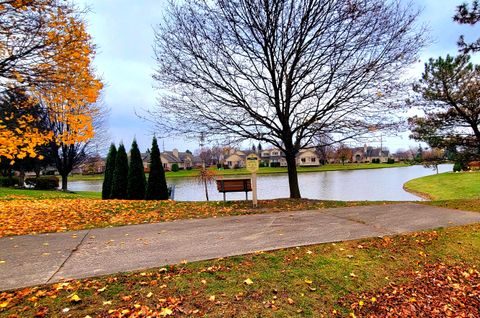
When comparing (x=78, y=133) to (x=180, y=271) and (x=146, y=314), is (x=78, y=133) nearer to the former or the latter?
(x=180, y=271)

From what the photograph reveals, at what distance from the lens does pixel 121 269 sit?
3.65 meters

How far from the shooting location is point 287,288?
3363 mm

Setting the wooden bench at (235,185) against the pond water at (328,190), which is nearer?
the wooden bench at (235,185)

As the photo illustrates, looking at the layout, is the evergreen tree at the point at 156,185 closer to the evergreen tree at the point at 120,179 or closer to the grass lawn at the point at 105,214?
the evergreen tree at the point at 120,179

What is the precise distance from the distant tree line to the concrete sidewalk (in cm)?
919

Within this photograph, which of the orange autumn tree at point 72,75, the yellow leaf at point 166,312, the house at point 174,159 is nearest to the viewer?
the yellow leaf at point 166,312

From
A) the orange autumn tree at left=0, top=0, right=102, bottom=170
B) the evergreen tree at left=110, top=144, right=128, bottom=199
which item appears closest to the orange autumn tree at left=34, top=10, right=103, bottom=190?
the orange autumn tree at left=0, top=0, right=102, bottom=170

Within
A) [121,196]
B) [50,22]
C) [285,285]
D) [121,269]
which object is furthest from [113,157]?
[285,285]

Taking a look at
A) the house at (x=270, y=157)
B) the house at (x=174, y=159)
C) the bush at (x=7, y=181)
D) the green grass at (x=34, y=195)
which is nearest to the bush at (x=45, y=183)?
the bush at (x=7, y=181)

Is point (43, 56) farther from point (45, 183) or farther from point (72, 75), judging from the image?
point (45, 183)

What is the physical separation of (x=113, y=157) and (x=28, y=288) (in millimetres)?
17074

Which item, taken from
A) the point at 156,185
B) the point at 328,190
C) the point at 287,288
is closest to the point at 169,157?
the point at 328,190

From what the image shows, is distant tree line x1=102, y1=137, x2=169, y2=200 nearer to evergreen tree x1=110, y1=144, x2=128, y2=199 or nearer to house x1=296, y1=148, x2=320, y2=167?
evergreen tree x1=110, y1=144, x2=128, y2=199

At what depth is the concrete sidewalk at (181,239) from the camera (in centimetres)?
375
